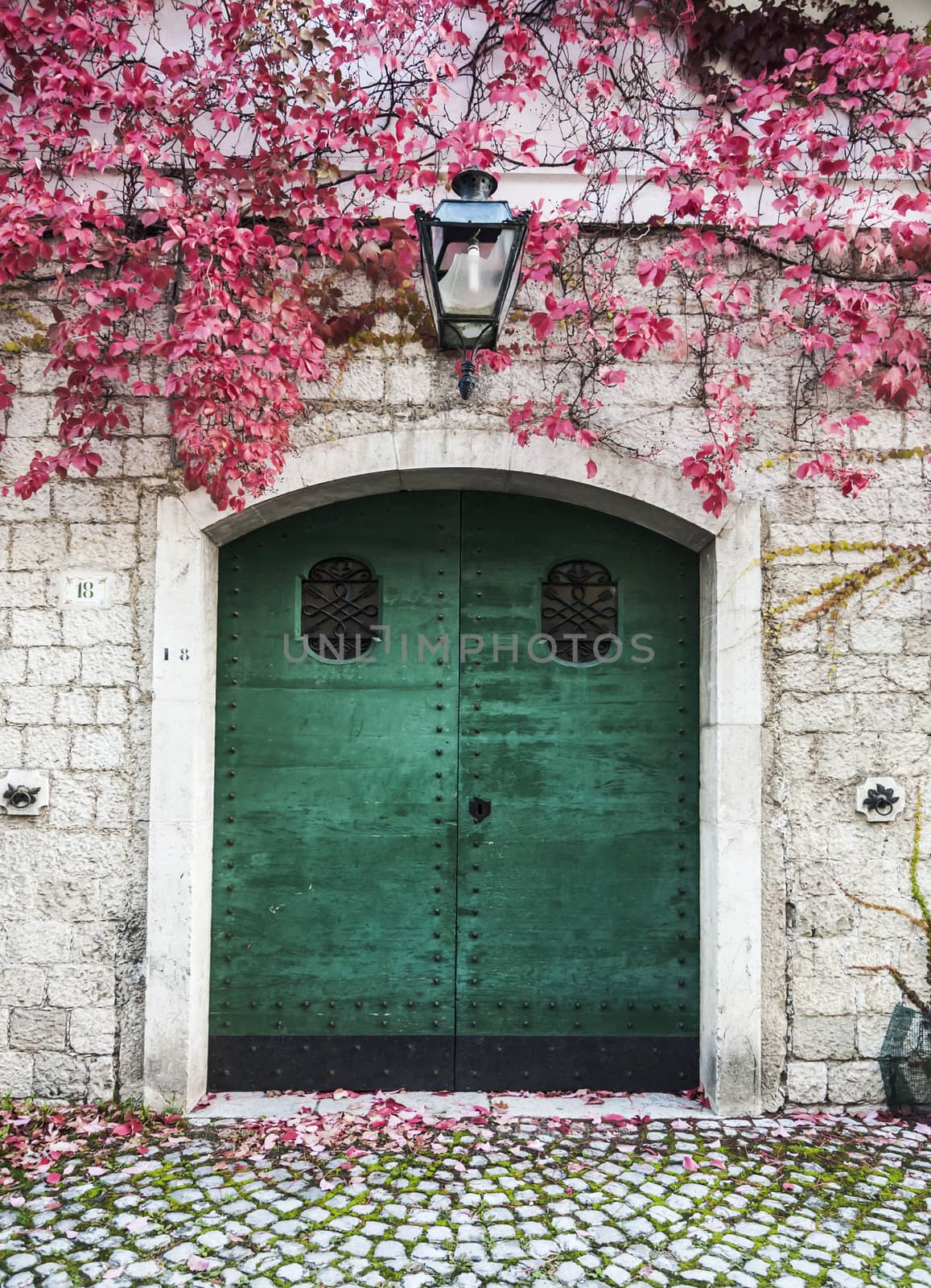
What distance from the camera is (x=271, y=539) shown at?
373cm

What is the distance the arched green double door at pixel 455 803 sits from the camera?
11.7 ft

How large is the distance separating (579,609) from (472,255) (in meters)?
1.43

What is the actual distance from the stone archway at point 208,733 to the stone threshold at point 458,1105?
114 millimetres

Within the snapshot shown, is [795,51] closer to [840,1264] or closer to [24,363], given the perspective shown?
[24,363]

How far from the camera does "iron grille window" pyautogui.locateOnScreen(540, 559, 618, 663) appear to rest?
3.71m

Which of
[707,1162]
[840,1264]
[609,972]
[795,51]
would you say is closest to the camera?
[840,1264]

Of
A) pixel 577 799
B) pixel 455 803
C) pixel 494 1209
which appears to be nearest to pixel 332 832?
pixel 455 803

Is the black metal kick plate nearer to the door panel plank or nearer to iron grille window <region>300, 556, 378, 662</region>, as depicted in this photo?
the door panel plank

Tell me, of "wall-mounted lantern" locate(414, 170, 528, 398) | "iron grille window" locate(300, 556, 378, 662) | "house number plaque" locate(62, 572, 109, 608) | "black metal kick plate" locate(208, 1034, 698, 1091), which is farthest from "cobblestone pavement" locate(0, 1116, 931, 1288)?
"wall-mounted lantern" locate(414, 170, 528, 398)

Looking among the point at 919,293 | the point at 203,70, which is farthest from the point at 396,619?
the point at 919,293

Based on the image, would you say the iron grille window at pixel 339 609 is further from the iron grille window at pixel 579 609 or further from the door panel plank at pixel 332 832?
the iron grille window at pixel 579 609

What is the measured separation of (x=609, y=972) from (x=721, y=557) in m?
1.64

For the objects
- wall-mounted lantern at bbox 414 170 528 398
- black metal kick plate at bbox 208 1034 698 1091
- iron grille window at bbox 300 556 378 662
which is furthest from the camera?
iron grille window at bbox 300 556 378 662

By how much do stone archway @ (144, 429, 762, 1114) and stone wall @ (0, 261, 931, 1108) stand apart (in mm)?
74
